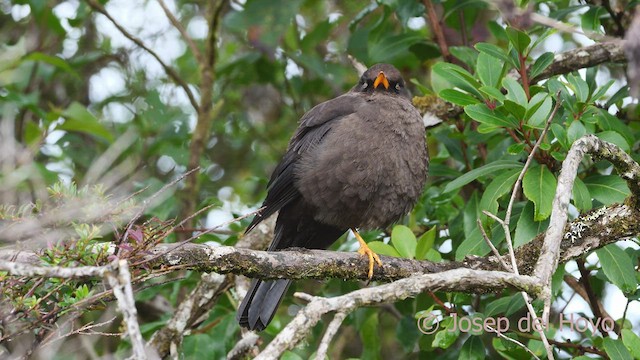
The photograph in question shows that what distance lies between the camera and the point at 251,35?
6.87m

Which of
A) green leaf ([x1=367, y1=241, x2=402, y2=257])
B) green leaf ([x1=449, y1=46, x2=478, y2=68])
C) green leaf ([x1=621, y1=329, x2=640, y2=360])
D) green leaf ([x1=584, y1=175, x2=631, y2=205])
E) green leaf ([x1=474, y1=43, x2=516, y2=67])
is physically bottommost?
green leaf ([x1=621, y1=329, x2=640, y2=360])

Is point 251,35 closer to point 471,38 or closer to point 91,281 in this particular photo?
point 471,38

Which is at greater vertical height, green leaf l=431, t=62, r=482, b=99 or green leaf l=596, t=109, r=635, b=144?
green leaf l=431, t=62, r=482, b=99

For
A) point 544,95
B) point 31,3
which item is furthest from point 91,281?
point 31,3

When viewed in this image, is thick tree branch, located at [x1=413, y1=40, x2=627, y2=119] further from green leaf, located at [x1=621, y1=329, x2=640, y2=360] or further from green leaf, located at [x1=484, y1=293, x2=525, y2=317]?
green leaf, located at [x1=621, y1=329, x2=640, y2=360]

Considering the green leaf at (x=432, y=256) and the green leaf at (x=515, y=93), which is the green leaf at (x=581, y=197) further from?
the green leaf at (x=432, y=256)

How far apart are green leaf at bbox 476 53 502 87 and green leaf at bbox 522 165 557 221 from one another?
21.5 inches

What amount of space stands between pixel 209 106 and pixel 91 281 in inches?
129

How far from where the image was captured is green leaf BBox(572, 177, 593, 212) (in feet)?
12.8

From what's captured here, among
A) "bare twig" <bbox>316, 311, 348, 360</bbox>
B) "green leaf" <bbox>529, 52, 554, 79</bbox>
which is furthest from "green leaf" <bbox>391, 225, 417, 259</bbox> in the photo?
"bare twig" <bbox>316, 311, 348, 360</bbox>

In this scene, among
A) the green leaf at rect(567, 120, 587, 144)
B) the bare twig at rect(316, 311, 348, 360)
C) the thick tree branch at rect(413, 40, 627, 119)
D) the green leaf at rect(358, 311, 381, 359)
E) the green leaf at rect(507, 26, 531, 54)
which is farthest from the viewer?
the green leaf at rect(358, 311, 381, 359)

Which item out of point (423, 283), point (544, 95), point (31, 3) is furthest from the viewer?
point (31, 3)

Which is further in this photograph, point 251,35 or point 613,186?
point 251,35

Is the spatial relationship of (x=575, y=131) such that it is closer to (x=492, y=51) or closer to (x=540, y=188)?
(x=540, y=188)
